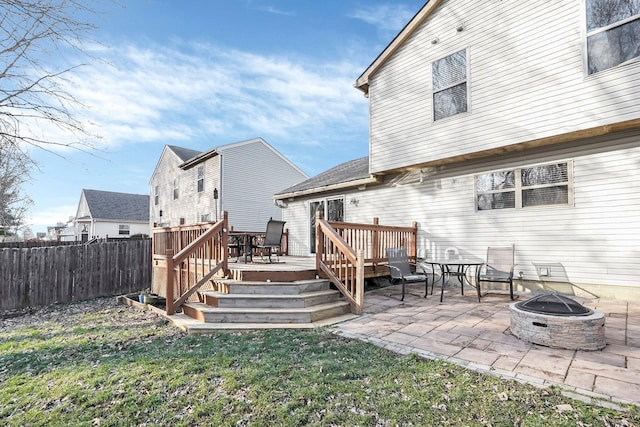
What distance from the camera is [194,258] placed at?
21.6ft

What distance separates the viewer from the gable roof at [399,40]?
7.79 m

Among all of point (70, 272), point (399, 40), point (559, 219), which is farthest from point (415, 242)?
point (70, 272)

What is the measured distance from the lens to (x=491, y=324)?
14.9 feet

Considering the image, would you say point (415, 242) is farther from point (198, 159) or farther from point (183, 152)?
point (183, 152)

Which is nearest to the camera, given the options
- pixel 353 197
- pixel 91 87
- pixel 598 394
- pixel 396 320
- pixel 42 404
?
pixel 598 394

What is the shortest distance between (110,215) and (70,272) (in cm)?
2356

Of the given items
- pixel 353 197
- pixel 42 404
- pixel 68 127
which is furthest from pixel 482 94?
pixel 42 404

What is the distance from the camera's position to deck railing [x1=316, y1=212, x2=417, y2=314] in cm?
543

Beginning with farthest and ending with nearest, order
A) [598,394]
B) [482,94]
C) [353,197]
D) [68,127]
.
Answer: [353,197]
[482,94]
[68,127]
[598,394]

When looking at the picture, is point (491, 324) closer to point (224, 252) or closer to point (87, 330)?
point (224, 252)

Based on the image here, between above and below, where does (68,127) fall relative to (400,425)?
above

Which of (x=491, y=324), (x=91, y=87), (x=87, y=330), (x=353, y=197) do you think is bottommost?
(x=87, y=330)

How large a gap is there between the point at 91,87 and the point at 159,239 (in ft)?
18.2

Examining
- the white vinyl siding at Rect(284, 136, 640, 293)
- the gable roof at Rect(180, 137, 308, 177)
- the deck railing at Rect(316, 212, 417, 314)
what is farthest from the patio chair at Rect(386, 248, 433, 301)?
the gable roof at Rect(180, 137, 308, 177)
